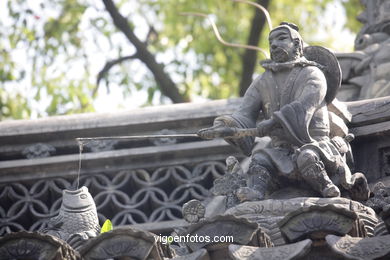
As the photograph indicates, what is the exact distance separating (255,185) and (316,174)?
1.50 ft

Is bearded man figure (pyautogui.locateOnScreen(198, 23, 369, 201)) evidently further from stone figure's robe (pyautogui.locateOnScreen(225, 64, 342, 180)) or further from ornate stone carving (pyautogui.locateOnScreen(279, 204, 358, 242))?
ornate stone carving (pyautogui.locateOnScreen(279, 204, 358, 242))

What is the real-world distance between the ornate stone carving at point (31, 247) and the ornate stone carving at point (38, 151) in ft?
15.1

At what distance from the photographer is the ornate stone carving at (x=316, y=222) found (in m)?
10.0

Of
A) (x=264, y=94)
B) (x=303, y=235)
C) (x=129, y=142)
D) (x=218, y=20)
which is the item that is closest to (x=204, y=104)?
(x=129, y=142)

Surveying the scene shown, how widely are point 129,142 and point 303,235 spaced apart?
16.0ft

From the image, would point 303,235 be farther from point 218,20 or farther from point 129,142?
point 218,20

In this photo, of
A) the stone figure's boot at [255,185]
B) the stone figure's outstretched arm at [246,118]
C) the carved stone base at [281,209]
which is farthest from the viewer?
the stone figure's outstretched arm at [246,118]

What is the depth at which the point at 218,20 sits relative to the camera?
21484mm

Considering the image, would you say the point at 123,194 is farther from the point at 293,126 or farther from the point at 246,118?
the point at 293,126

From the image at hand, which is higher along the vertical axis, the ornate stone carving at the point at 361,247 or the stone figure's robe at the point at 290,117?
the stone figure's robe at the point at 290,117

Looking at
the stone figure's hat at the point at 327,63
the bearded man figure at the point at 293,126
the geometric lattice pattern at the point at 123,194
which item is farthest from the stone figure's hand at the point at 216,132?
the geometric lattice pattern at the point at 123,194

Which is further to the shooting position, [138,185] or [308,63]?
[138,185]

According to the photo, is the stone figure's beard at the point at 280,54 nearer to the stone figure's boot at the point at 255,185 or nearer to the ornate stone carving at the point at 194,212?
the stone figure's boot at the point at 255,185

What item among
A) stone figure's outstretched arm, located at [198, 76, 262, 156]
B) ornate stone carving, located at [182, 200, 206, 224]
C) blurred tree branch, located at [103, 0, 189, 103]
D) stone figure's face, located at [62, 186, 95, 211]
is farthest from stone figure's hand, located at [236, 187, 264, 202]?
blurred tree branch, located at [103, 0, 189, 103]
